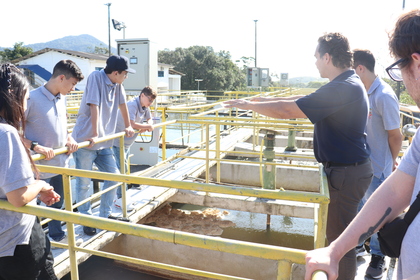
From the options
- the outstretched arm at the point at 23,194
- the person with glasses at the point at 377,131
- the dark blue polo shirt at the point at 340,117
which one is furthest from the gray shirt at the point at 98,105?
the person with glasses at the point at 377,131

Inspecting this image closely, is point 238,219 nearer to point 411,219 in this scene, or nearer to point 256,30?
point 411,219

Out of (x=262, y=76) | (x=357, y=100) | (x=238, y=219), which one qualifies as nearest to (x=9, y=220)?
(x=357, y=100)

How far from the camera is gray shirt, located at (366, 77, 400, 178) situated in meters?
3.10

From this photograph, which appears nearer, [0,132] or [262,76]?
[0,132]

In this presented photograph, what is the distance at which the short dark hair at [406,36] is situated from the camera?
1.16m

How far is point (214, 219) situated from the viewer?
6.40m

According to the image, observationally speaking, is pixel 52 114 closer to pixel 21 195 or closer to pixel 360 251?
pixel 21 195

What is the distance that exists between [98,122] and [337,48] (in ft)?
8.77

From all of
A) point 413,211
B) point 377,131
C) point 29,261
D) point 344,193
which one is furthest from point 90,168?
point 413,211

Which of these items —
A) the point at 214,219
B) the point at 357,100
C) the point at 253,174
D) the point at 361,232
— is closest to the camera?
the point at 361,232

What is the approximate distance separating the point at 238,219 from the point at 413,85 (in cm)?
575

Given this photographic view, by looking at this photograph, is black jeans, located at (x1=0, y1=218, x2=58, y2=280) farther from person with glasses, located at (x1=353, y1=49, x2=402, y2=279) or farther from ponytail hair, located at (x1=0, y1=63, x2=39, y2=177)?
person with glasses, located at (x1=353, y1=49, x2=402, y2=279)

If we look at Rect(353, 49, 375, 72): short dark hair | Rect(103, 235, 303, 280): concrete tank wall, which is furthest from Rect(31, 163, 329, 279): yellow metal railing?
Rect(103, 235, 303, 280): concrete tank wall

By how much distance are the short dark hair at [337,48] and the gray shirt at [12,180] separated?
2140 mm
